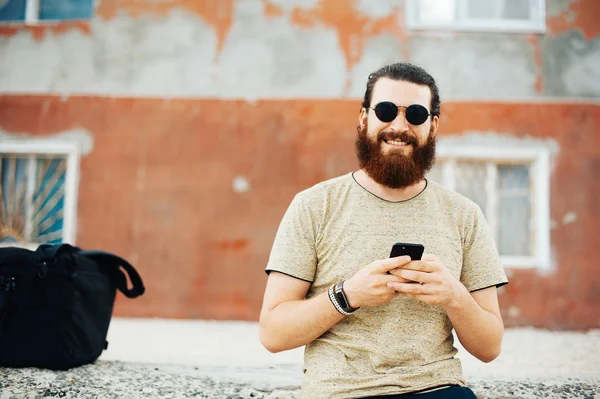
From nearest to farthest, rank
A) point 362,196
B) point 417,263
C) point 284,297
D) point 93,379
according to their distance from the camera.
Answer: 1. point 417,263
2. point 284,297
3. point 362,196
4. point 93,379

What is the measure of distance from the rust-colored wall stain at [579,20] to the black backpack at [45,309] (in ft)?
25.4

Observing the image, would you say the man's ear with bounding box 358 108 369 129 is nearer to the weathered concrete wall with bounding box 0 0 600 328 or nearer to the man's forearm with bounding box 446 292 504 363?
the man's forearm with bounding box 446 292 504 363

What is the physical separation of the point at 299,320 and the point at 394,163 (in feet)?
2.51

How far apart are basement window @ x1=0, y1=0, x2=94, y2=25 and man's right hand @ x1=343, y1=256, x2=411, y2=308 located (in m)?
8.28

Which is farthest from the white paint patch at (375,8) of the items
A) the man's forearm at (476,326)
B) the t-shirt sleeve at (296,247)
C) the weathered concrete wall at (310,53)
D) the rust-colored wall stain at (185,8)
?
the man's forearm at (476,326)

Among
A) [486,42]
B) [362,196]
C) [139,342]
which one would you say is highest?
[486,42]

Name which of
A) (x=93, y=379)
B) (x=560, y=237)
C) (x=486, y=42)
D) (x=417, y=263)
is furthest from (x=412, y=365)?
(x=486, y=42)

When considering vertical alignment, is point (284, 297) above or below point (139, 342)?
above

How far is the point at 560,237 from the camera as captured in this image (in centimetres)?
829

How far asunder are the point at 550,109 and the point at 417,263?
7219mm

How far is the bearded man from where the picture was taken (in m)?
2.20

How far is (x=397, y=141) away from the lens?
8.41 feet

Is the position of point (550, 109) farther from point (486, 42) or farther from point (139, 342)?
point (139, 342)

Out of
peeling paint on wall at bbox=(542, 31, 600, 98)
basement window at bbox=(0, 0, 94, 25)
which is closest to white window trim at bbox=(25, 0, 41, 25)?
basement window at bbox=(0, 0, 94, 25)
